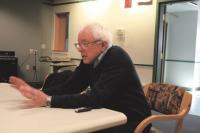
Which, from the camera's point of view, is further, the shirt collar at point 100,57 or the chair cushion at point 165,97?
the chair cushion at point 165,97

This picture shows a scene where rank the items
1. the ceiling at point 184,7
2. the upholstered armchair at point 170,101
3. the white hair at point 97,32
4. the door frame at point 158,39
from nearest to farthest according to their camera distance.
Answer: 1. the white hair at point 97,32
2. the upholstered armchair at point 170,101
3. the door frame at point 158,39
4. the ceiling at point 184,7

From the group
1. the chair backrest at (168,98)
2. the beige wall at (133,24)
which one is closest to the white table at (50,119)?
the chair backrest at (168,98)

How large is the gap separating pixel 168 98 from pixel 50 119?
3.13ft

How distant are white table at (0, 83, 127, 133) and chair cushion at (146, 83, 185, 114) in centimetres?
62

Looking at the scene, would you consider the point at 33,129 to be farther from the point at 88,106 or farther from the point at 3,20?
the point at 3,20

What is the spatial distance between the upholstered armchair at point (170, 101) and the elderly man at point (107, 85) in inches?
6.9

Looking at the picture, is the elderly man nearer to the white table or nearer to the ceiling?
the white table

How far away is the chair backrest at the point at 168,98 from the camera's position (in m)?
1.75

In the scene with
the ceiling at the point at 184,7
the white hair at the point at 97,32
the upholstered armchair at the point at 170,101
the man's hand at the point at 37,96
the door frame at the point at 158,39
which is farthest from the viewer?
the ceiling at the point at 184,7

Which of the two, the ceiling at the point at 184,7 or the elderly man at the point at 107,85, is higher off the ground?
the ceiling at the point at 184,7

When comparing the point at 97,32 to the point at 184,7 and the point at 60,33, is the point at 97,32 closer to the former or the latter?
the point at 60,33

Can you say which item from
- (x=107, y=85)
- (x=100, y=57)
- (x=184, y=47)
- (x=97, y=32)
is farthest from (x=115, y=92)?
(x=184, y=47)

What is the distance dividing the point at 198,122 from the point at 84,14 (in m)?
3.59

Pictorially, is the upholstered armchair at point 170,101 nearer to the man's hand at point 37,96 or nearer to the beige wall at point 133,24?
A: the man's hand at point 37,96
